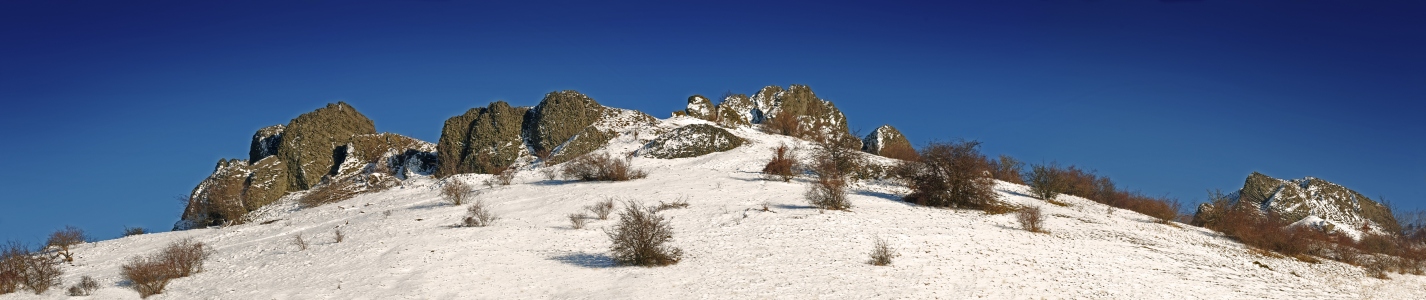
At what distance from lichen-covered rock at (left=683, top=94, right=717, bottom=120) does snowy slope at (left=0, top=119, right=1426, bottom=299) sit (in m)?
24.8

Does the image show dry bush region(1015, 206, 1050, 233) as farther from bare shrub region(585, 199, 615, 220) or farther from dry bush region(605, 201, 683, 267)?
bare shrub region(585, 199, 615, 220)

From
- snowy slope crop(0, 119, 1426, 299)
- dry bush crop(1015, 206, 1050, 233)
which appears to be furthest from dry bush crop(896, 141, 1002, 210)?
dry bush crop(1015, 206, 1050, 233)

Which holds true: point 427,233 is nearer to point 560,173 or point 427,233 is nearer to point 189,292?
point 189,292

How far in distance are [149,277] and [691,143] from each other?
24481mm

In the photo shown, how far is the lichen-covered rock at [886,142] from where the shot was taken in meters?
46.5

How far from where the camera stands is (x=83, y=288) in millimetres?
17688

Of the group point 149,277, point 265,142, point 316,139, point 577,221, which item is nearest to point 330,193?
point 316,139

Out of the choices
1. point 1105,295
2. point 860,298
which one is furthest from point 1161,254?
point 860,298

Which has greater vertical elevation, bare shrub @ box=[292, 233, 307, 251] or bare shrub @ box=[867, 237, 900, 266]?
bare shrub @ box=[867, 237, 900, 266]

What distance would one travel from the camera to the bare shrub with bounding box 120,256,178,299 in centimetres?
1719

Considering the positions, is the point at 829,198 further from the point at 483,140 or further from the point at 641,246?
the point at 483,140

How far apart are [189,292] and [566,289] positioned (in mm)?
8700

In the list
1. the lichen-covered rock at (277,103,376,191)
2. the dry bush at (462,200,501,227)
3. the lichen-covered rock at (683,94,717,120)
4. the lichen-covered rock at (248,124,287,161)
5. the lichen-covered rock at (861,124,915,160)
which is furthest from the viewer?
the lichen-covered rock at (683,94,717,120)

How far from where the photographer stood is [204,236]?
85.8 ft
